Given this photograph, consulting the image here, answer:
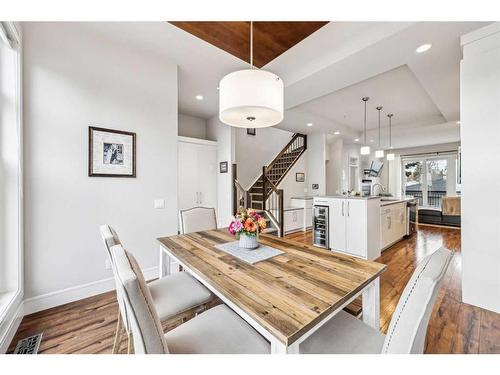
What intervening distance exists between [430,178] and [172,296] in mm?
9471

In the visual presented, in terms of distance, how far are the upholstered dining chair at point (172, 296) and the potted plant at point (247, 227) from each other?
461 mm

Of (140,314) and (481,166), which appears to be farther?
(481,166)

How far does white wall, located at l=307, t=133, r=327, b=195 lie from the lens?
6418mm

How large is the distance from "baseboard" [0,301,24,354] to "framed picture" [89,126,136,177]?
1340 millimetres

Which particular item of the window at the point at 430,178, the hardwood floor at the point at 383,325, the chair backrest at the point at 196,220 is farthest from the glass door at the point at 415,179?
the chair backrest at the point at 196,220

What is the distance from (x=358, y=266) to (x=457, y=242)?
519 centimetres

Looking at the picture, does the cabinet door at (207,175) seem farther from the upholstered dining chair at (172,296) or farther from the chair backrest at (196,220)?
the upholstered dining chair at (172,296)

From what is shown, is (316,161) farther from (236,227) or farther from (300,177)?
(236,227)

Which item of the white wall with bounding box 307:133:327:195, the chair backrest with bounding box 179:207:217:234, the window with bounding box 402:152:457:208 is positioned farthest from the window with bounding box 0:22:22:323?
the window with bounding box 402:152:457:208

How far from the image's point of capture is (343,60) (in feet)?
8.16

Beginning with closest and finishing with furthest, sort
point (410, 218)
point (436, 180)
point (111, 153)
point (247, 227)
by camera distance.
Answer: point (247, 227) → point (111, 153) → point (410, 218) → point (436, 180)

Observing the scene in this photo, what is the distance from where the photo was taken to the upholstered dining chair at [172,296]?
4.48 feet

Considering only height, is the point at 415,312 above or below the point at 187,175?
below

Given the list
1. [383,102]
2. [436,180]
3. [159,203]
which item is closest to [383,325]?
[159,203]
